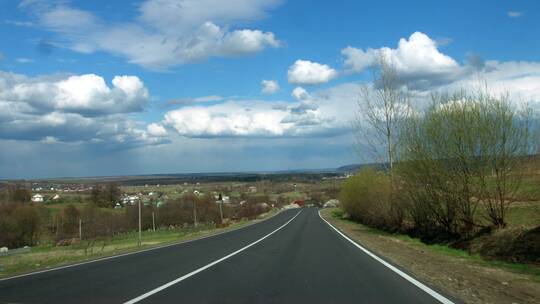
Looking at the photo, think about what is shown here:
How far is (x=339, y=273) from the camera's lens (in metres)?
13.3

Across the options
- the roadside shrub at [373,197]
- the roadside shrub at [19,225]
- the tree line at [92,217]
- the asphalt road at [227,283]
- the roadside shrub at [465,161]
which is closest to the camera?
the asphalt road at [227,283]

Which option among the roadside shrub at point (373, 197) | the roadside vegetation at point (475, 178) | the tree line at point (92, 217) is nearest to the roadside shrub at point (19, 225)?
the tree line at point (92, 217)

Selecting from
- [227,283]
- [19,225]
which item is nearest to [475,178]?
[227,283]

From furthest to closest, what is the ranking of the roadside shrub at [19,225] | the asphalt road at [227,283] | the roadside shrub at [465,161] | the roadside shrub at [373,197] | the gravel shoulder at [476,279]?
the roadside shrub at [19,225], the roadside shrub at [373,197], the roadside shrub at [465,161], the gravel shoulder at [476,279], the asphalt road at [227,283]

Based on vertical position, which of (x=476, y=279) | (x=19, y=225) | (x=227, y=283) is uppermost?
(x=227, y=283)

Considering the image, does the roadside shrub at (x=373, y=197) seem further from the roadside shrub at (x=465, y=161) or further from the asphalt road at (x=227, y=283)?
the asphalt road at (x=227, y=283)

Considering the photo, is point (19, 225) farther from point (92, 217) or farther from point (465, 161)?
point (465, 161)

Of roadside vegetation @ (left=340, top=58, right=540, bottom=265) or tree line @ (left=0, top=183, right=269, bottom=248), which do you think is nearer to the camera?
roadside vegetation @ (left=340, top=58, right=540, bottom=265)

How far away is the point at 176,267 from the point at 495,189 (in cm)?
1364

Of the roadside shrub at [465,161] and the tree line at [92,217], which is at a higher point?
the roadside shrub at [465,161]

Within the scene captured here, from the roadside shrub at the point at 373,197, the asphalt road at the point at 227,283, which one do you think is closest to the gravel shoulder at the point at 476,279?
the asphalt road at the point at 227,283

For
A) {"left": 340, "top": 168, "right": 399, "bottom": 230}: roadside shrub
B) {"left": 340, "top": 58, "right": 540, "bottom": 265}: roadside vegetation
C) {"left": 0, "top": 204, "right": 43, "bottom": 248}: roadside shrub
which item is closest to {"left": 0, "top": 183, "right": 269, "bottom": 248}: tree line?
{"left": 0, "top": 204, "right": 43, "bottom": 248}: roadside shrub

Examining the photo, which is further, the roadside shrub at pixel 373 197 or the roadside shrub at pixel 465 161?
the roadside shrub at pixel 373 197

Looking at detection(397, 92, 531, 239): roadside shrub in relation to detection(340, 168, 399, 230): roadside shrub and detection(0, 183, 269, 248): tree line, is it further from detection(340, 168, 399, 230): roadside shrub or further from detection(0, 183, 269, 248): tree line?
detection(0, 183, 269, 248): tree line
